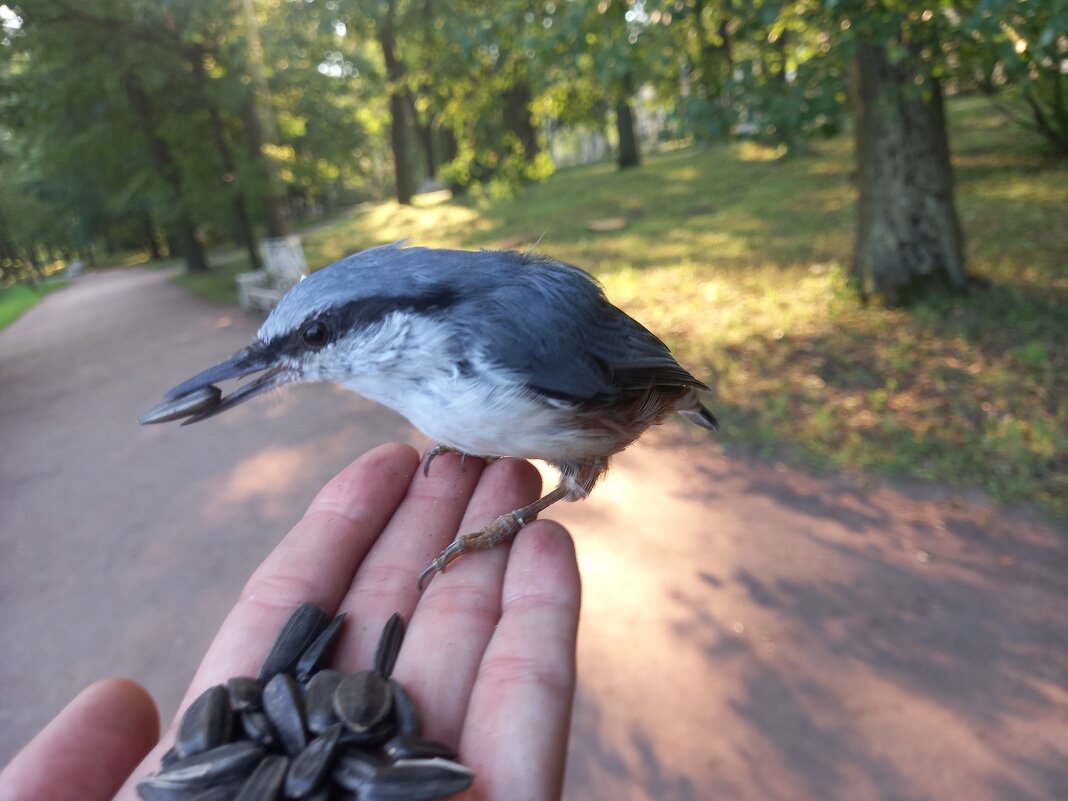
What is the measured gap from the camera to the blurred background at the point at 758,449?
9.16 feet

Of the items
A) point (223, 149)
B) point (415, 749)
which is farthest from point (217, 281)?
point (415, 749)

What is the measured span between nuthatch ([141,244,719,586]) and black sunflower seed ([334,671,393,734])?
0.65 meters

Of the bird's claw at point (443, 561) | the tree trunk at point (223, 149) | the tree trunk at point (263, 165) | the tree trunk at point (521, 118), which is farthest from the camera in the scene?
the tree trunk at point (263, 165)

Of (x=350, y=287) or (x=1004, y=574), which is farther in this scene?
(x=1004, y=574)

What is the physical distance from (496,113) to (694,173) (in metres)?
12.1

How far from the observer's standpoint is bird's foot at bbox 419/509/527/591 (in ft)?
7.04

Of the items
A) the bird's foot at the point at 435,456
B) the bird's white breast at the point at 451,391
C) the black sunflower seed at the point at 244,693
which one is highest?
the bird's white breast at the point at 451,391

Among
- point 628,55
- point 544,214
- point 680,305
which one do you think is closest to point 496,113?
point 628,55

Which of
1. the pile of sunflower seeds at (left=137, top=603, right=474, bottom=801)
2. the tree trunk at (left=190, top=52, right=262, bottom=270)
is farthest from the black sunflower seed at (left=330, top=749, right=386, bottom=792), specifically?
the tree trunk at (left=190, top=52, right=262, bottom=270)

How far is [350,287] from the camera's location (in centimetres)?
172

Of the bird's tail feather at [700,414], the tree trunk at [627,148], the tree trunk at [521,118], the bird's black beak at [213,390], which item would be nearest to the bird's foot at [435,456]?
the bird's tail feather at [700,414]

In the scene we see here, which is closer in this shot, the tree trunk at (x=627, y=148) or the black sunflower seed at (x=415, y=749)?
the black sunflower seed at (x=415, y=749)

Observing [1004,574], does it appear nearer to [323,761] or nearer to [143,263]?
[323,761]

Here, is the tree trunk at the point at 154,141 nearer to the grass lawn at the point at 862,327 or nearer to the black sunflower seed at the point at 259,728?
the grass lawn at the point at 862,327
